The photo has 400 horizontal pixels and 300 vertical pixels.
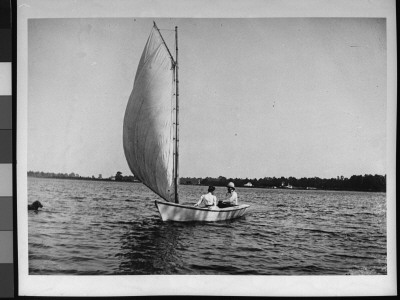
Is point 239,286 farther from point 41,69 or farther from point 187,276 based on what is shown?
point 41,69

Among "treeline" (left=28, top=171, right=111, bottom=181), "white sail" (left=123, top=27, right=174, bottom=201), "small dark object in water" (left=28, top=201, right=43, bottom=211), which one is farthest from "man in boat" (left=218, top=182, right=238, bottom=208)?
"small dark object in water" (left=28, top=201, right=43, bottom=211)

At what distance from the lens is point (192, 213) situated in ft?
5.49

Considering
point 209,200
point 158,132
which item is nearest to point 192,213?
point 209,200

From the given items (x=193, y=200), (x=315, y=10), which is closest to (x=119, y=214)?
(x=193, y=200)

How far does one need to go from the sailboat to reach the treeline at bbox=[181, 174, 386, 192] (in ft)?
0.28

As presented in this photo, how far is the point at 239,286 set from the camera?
161 cm

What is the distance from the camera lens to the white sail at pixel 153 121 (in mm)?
1650

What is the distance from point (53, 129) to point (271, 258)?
824 mm

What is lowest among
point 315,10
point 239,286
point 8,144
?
point 239,286

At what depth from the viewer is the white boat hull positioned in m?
1.64

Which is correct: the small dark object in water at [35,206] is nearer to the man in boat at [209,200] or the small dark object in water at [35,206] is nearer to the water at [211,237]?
the water at [211,237]

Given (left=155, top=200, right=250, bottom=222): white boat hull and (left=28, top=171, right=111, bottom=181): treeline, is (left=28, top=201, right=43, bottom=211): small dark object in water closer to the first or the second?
(left=28, top=171, right=111, bottom=181): treeline

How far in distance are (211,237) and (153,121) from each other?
44 centimetres

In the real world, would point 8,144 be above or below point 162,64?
below
